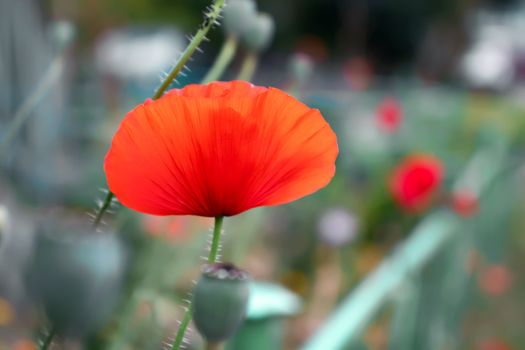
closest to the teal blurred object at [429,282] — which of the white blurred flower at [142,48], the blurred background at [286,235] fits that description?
the blurred background at [286,235]

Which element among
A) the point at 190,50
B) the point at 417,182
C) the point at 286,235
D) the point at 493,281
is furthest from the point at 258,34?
the point at 286,235

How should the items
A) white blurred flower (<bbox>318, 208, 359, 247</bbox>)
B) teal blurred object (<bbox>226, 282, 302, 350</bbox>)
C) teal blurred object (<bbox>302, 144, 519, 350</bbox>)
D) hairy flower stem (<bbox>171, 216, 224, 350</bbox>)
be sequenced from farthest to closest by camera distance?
1. white blurred flower (<bbox>318, 208, 359, 247</bbox>)
2. teal blurred object (<bbox>302, 144, 519, 350</bbox>)
3. teal blurred object (<bbox>226, 282, 302, 350</bbox>)
4. hairy flower stem (<bbox>171, 216, 224, 350</bbox>)

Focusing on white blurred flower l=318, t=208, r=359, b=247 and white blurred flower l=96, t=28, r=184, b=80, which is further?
white blurred flower l=96, t=28, r=184, b=80

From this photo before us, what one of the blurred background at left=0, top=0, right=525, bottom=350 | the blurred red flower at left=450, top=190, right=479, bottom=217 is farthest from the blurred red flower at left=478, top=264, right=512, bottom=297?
the blurred red flower at left=450, top=190, right=479, bottom=217

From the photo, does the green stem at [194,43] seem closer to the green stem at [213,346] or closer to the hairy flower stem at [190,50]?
the hairy flower stem at [190,50]

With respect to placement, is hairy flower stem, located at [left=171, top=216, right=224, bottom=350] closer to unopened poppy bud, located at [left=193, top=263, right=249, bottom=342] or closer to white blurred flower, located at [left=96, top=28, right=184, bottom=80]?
unopened poppy bud, located at [left=193, top=263, right=249, bottom=342]
